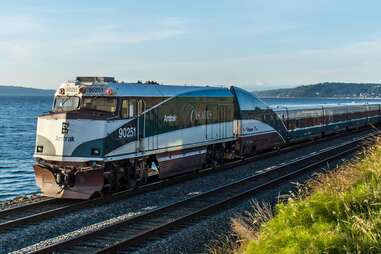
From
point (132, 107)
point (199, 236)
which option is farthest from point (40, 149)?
point (199, 236)

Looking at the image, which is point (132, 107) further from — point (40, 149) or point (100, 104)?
point (40, 149)

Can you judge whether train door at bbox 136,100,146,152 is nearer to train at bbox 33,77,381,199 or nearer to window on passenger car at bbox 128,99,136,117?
train at bbox 33,77,381,199

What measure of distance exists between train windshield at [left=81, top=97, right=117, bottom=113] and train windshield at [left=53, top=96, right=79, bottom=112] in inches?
10.9

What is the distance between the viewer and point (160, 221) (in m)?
13.2

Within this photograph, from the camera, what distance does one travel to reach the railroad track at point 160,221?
10.8 meters

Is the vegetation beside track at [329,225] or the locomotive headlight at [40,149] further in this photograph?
the locomotive headlight at [40,149]

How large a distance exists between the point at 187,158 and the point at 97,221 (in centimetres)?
757

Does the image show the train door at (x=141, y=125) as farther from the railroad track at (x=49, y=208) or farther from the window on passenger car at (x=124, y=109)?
the railroad track at (x=49, y=208)

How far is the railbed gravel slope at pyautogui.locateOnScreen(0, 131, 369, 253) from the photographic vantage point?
11.7 metres

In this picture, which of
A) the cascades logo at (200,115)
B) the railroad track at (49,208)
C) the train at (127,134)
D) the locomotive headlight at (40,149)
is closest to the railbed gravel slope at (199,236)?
the railroad track at (49,208)

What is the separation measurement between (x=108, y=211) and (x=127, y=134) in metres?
3.02

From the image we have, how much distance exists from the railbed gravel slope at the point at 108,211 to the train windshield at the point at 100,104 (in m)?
2.82

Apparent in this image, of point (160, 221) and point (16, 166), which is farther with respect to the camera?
point (16, 166)

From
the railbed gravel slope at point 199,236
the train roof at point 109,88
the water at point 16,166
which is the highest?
the train roof at point 109,88
